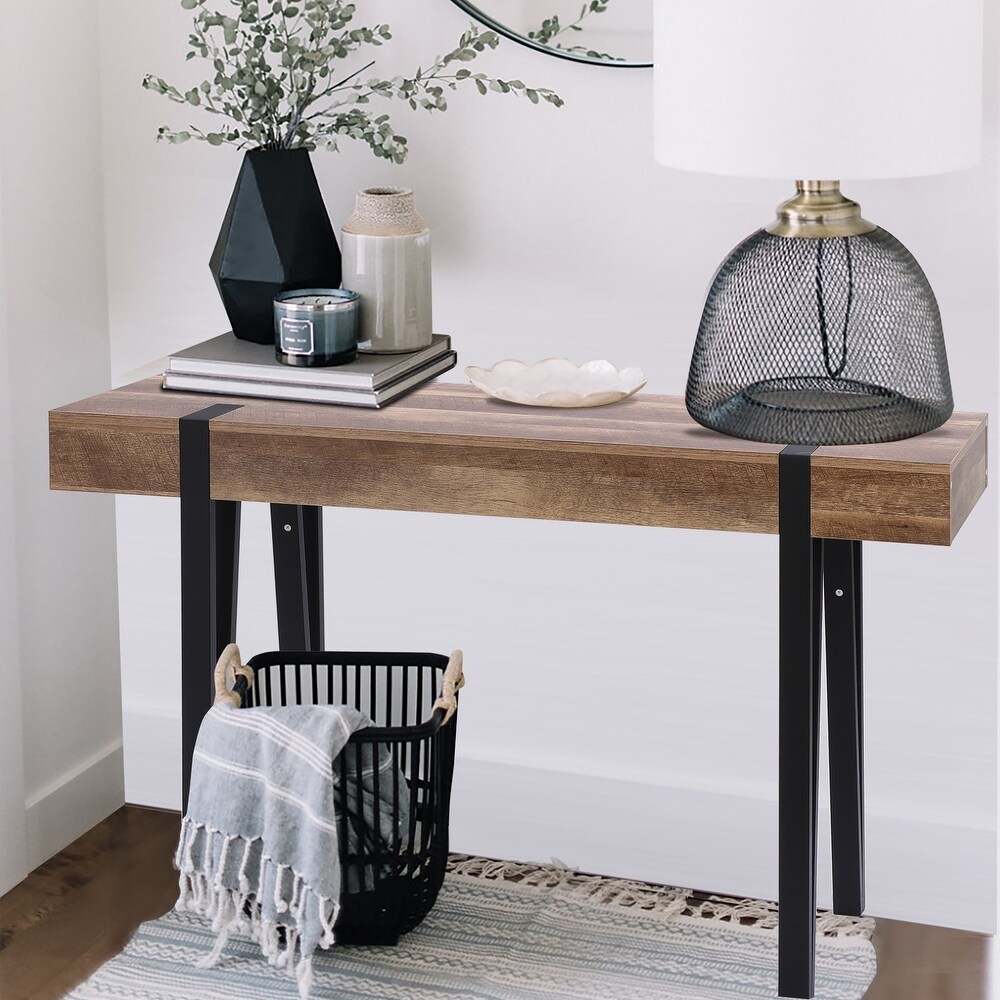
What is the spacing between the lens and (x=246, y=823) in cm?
196

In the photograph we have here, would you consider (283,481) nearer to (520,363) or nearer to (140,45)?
(520,363)

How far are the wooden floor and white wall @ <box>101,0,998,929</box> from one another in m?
0.09

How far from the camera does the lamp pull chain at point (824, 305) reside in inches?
68.9

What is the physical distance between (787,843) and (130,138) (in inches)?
57.1

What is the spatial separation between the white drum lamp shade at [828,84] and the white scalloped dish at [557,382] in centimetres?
37

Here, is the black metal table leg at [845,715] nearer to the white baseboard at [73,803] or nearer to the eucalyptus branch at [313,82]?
the eucalyptus branch at [313,82]

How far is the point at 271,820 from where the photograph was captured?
1.94 m

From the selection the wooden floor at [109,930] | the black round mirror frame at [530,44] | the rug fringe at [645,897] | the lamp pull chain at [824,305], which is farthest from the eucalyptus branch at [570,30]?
the wooden floor at [109,930]

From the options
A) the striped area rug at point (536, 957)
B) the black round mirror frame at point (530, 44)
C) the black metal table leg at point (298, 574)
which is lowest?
the striped area rug at point (536, 957)

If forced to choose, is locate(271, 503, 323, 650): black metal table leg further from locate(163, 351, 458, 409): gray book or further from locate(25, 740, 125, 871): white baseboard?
locate(25, 740, 125, 871): white baseboard

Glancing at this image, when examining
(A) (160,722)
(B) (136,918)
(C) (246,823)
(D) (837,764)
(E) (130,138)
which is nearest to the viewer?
(C) (246,823)

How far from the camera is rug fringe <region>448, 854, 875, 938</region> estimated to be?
2229mm

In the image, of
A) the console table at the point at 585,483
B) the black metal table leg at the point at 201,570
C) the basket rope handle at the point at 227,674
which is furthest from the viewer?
the basket rope handle at the point at 227,674

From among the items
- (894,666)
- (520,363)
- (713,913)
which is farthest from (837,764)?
(520,363)
